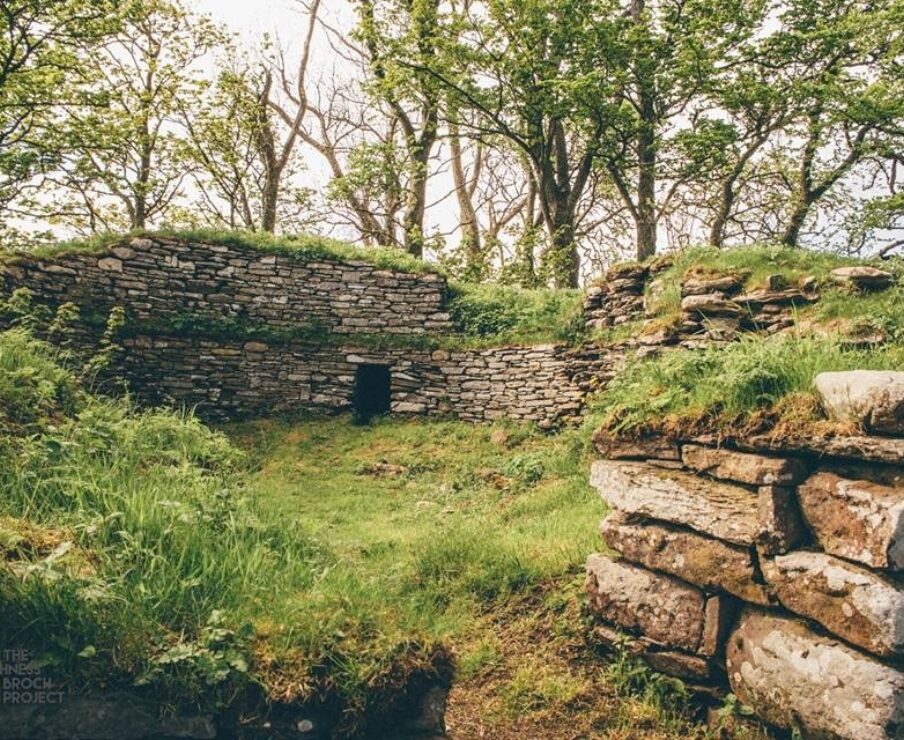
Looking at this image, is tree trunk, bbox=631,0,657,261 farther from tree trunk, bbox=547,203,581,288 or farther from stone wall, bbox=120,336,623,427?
stone wall, bbox=120,336,623,427

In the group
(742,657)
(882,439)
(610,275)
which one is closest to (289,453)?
(610,275)

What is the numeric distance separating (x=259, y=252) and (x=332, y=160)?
1300cm

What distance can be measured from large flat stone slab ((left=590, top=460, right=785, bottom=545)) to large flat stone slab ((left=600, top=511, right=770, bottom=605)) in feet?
0.22

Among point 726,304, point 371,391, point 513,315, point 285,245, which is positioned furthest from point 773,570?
point 285,245

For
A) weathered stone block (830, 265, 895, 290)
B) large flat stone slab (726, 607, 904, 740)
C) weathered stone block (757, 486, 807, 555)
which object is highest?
weathered stone block (830, 265, 895, 290)

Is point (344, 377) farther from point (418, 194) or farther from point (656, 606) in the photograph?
point (418, 194)

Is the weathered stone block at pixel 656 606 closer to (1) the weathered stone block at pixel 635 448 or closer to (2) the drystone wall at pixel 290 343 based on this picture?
(1) the weathered stone block at pixel 635 448

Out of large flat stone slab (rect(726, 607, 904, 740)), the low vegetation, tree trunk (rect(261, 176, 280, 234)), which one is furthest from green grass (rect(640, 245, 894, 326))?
tree trunk (rect(261, 176, 280, 234))

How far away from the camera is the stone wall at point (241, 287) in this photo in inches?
431

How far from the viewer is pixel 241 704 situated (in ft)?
7.79

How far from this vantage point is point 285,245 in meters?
12.7

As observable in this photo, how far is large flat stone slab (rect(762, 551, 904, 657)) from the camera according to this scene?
279 centimetres

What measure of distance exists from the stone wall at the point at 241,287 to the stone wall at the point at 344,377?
0.64 m

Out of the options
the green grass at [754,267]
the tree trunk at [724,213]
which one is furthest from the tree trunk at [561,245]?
the green grass at [754,267]
